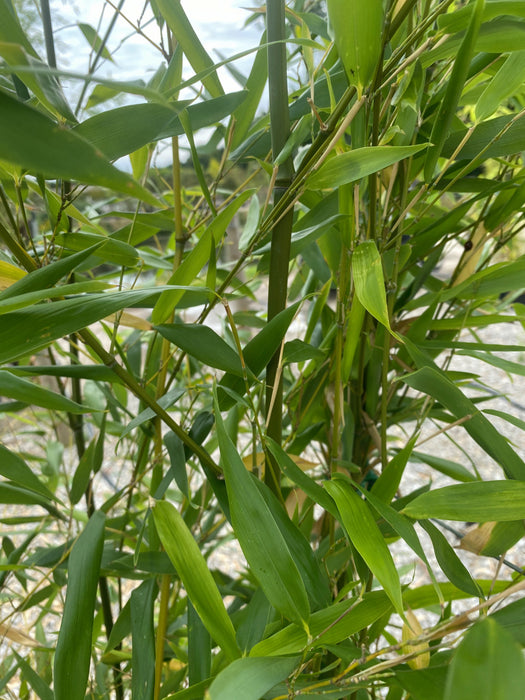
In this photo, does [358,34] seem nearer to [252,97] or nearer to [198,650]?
[252,97]

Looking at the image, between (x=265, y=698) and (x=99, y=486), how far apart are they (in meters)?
1.25

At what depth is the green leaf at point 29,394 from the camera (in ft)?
0.89

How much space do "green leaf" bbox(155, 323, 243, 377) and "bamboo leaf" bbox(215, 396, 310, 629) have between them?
78mm

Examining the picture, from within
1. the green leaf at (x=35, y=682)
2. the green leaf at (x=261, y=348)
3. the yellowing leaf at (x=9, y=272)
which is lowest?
the green leaf at (x=35, y=682)

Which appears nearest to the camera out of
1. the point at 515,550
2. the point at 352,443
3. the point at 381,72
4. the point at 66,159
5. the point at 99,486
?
the point at 66,159

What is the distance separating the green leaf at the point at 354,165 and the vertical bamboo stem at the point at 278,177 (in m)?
0.02

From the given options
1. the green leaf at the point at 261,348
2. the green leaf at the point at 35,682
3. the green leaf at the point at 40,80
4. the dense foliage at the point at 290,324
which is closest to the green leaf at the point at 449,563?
the dense foliage at the point at 290,324

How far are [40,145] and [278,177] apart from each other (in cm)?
17

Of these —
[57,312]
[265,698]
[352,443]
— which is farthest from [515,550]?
[57,312]

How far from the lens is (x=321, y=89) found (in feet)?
0.93

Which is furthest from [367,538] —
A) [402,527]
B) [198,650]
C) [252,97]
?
[252,97]

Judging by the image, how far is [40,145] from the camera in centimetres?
12

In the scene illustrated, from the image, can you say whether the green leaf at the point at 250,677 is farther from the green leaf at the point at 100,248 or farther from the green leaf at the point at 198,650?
the green leaf at the point at 100,248

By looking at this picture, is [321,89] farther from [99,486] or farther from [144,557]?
[99,486]
